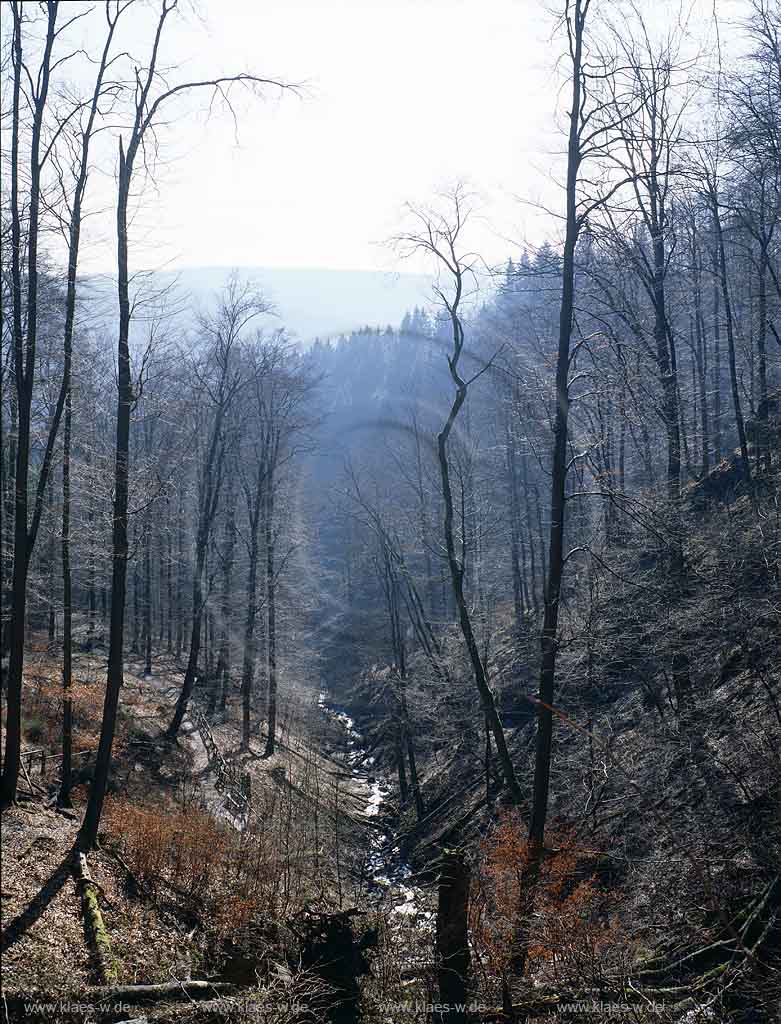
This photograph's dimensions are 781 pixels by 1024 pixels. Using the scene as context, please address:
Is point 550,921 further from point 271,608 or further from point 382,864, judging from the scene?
point 271,608

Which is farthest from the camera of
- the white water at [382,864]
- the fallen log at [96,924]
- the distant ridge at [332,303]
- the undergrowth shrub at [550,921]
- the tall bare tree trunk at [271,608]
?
the distant ridge at [332,303]

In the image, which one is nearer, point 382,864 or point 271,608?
point 382,864

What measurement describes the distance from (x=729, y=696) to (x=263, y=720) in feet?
70.2

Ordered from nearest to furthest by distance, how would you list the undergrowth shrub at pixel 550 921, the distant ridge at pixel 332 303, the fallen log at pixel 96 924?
1. the undergrowth shrub at pixel 550 921
2. the fallen log at pixel 96 924
3. the distant ridge at pixel 332 303

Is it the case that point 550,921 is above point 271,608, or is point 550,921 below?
above

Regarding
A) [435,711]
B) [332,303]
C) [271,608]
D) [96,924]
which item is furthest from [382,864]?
[332,303]

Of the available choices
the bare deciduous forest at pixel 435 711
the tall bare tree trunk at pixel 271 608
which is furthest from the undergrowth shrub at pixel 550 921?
the tall bare tree trunk at pixel 271 608

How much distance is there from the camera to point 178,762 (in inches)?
795

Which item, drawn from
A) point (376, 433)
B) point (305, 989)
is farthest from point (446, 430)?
point (376, 433)

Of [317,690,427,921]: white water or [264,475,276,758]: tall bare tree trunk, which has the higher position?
[264,475,276,758]: tall bare tree trunk

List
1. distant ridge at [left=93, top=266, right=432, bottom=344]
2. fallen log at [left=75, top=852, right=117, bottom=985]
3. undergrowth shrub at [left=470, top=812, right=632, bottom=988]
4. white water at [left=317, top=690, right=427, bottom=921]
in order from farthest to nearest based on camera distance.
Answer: distant ridge at [left=93, top=266, right=432, bottom=344]
white water at [left=317, top=690, right=427, bottom=921]
fallen log at [left=75, top=852, right=117, bottom=985]
undergrowth shrub at [left=470, top=812, right=632, bottom=988]

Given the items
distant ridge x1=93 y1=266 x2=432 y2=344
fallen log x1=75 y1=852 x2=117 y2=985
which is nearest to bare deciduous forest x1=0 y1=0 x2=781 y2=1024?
fallen log x1=75 y1=852 x2=117 y2=985

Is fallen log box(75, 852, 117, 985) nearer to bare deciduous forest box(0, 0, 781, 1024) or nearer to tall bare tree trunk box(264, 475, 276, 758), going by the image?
bare deciduous forest box(0, 0, 781, 1024)

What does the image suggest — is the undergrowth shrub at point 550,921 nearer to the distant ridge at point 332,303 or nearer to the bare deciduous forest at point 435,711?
the bare deciduous forest at point 435,711
